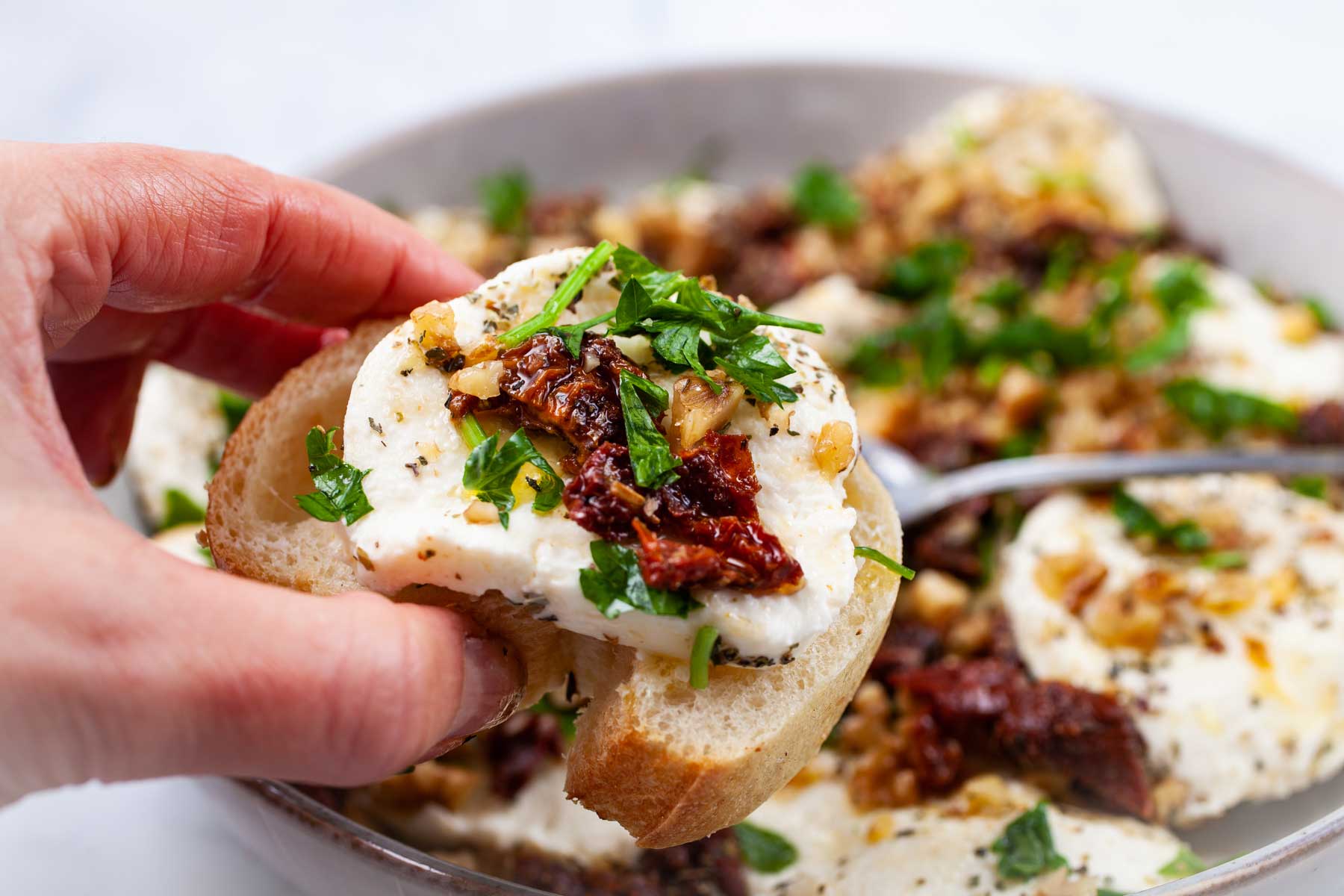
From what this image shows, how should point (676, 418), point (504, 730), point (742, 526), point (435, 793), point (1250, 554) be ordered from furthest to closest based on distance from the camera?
point (1250, 554), point (504, 730), point (435, 793), point (676, 418), point (742, 526)

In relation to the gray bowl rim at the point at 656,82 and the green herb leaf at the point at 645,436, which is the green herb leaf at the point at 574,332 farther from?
the gray bowl rim at the point at 656,82

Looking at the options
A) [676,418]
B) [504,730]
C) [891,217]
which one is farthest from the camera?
[891,217]

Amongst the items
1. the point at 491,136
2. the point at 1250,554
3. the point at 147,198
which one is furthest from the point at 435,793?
the point at 491,136

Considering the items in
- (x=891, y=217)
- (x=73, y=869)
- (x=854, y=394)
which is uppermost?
(x=891, y=217)

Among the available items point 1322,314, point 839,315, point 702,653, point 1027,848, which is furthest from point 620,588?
point 1322,314

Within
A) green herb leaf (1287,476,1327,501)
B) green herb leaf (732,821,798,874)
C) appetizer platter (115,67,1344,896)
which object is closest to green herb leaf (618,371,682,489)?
appetizer platter (115,67,1344,896)

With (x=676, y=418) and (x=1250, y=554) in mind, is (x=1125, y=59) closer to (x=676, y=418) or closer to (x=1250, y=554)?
(x=1250, y=554)

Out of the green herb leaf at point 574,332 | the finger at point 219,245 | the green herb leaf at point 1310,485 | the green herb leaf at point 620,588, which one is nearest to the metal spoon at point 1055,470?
the green herb leaf at point 1310,485
